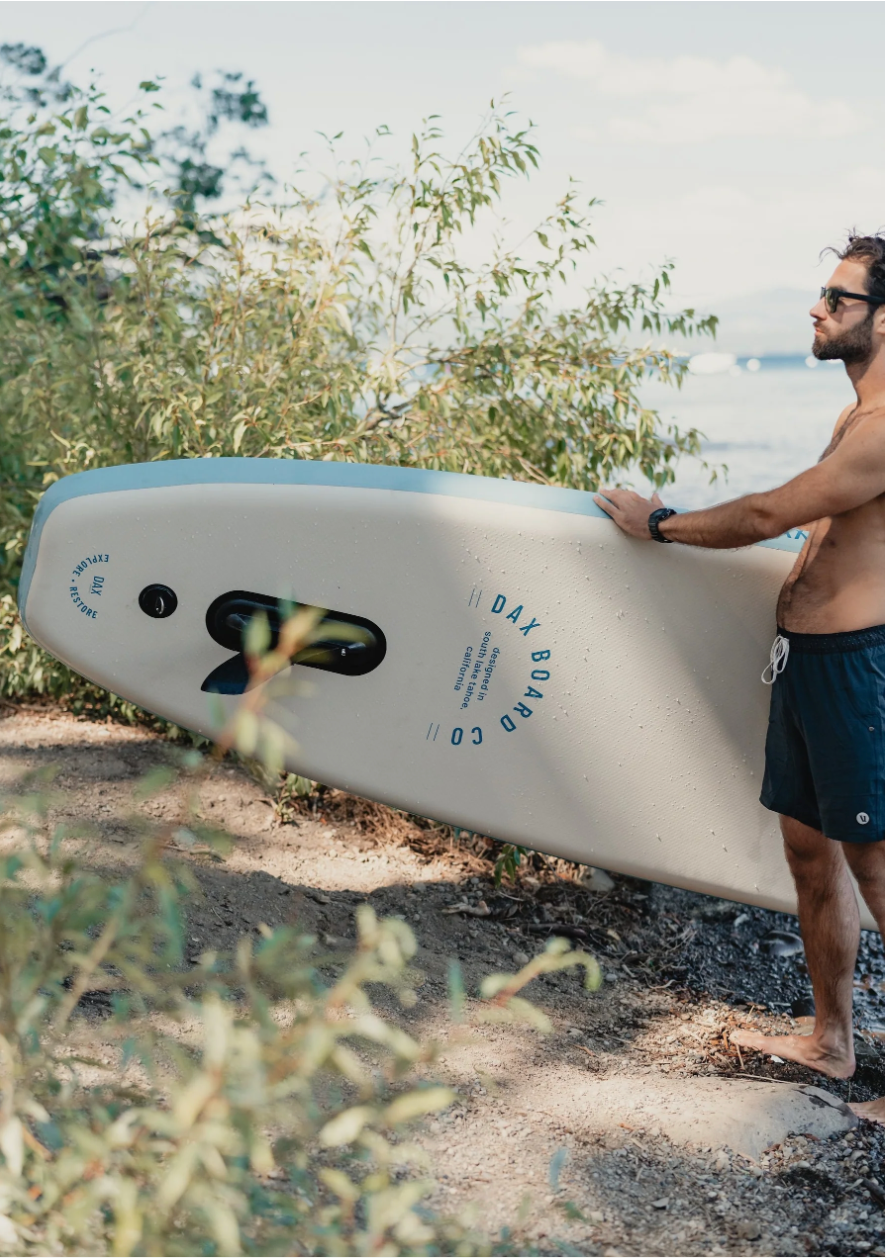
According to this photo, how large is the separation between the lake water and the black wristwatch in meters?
6.41

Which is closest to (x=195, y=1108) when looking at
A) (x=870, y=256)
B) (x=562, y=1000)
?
(x=562, y=1000)

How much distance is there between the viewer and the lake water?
13.5 meters

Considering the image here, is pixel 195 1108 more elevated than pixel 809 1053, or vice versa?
pixel 195 1108

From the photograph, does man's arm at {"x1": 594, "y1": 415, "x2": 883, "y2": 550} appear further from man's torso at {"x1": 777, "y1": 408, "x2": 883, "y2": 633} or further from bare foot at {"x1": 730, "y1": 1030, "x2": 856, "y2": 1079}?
bare foot at {"x1": 730, "y1": 1030, "x2": 856, "y2": 1079}

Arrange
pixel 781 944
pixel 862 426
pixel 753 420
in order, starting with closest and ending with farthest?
pixel 862 426
pixel 781 944
pixel 753 420

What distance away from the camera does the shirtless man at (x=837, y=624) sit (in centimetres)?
200

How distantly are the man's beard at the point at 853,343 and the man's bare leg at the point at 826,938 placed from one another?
3.03ft

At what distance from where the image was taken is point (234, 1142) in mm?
907

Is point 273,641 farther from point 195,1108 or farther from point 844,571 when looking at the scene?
point 195,1108

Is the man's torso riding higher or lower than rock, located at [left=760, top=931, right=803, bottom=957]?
higher

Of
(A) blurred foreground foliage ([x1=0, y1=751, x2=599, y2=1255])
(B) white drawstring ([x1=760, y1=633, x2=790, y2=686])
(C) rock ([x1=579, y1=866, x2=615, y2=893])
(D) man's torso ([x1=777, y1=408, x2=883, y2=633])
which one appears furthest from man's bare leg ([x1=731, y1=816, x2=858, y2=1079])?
(A) blurred foreground foliage ([x1=0, y1=751, x2=599, y2=1255])

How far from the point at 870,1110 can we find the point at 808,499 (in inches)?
45.5

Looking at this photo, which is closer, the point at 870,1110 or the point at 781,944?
the point at 870,1110

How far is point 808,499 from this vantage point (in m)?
1.98
